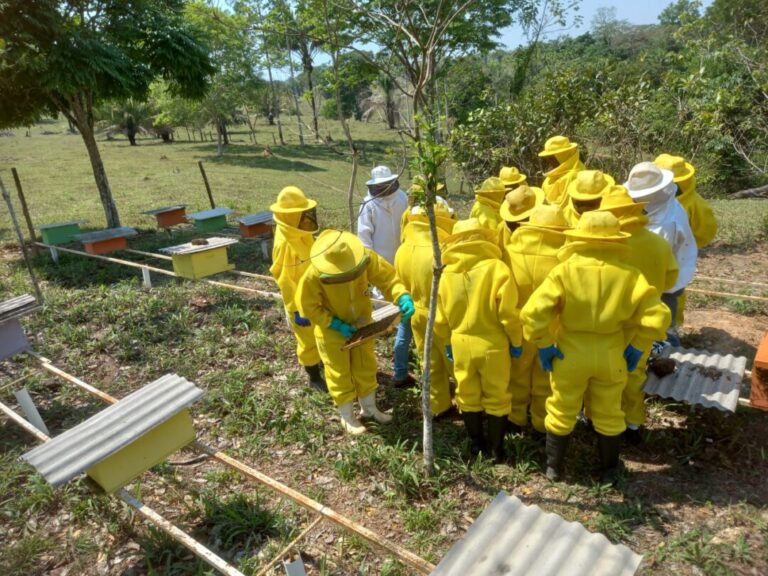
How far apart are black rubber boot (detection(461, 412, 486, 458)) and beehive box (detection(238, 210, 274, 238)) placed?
667 centimetres

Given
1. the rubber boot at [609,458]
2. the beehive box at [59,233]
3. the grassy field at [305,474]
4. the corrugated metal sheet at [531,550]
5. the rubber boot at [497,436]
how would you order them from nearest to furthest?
the corrugated metal sheet at [531,550] → the grassy field at [305,474] → the rubber boot at [609,458] → the rubber boot at [497,436] → the beehive box at [59,233]

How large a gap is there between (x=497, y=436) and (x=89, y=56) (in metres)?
9.85

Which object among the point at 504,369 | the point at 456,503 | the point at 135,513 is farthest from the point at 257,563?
the point at 504,369

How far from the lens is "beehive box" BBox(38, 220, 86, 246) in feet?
32.0

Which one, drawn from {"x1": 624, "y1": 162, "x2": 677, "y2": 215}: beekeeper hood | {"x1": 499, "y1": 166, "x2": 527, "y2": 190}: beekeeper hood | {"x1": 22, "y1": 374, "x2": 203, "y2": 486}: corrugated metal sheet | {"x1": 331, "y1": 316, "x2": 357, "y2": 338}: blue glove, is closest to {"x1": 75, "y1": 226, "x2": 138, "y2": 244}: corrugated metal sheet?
{"x1": 22, "y1": 374, "x2": 203, "y2": 486}: corrugated metal sheet

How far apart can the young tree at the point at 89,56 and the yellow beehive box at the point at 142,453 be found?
8.35m

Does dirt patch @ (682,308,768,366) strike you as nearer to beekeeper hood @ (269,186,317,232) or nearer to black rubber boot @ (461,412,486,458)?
black rubber boot @ (461,412,486,458)

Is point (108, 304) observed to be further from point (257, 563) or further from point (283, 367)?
point (257, 563)

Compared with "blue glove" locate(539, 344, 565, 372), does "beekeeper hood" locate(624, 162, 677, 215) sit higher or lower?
higher

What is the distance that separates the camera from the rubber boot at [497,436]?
13.1 ft

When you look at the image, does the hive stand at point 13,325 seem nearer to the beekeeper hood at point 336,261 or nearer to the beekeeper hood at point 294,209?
the beekeeper hood at point 294,209

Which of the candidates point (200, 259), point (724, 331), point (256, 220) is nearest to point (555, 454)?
point (724, 331)

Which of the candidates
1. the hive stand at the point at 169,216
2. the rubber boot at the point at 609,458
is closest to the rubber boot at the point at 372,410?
the rubber boot at the point at 609,458

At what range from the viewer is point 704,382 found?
4.06 m
